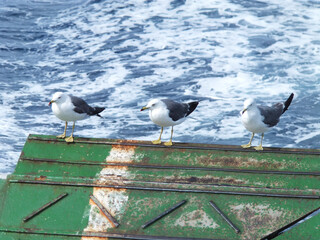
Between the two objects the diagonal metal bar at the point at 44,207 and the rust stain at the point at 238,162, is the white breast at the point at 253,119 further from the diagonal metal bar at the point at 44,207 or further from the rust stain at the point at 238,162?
the diagonal metal bar at the point at 44,207

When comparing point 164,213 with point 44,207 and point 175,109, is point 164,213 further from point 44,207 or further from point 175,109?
point 175,109

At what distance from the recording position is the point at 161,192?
7953mm

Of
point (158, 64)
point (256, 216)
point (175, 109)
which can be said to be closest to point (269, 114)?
point (175, 109)

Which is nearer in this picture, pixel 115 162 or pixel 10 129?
pixel 115 162

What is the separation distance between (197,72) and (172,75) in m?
0.95

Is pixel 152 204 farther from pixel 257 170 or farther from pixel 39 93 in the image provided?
pixel 39 93

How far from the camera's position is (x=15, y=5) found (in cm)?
2622

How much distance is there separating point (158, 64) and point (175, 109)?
36.0 feet

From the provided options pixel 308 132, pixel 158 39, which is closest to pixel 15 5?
pixel 158 39

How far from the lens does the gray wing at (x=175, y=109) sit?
9.42m

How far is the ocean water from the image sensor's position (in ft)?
52.0

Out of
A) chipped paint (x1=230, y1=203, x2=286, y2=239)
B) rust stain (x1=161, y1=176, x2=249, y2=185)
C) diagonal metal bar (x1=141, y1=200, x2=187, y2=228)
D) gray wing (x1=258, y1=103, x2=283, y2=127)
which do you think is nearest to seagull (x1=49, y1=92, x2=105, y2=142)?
rust stain (x1=161, y1=176, x2=249, y2=185)

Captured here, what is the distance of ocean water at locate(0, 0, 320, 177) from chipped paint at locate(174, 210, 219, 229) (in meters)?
6.32

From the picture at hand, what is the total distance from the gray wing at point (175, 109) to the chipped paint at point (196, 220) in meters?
2.24
